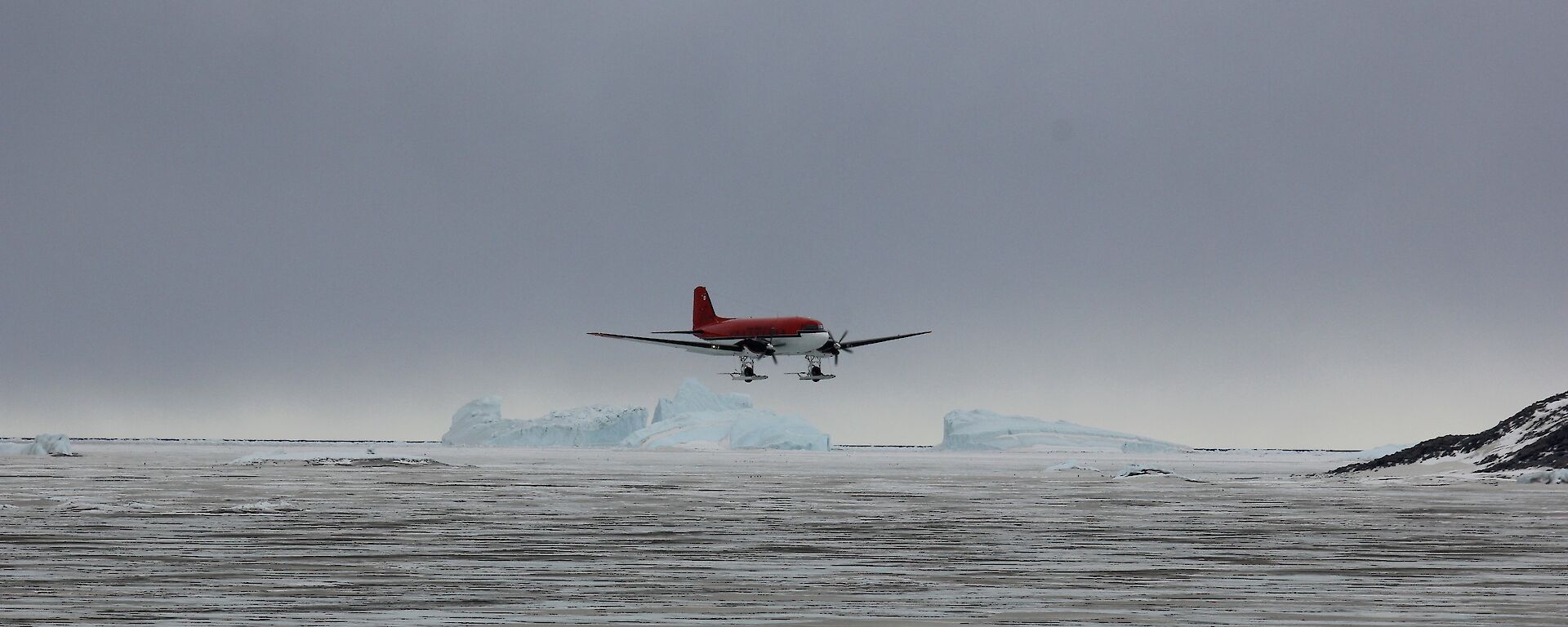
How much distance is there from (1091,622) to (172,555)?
16612 millimetres

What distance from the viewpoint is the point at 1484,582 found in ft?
74.7

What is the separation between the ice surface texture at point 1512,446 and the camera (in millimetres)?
72625

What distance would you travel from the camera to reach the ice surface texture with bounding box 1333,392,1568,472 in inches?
2859

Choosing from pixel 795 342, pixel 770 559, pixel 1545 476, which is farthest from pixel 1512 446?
pixel 770 559

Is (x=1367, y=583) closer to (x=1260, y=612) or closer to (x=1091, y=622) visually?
(x=1260, y=612)

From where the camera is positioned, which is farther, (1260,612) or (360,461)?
(360,461)

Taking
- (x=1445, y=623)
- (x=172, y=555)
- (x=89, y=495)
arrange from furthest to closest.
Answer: (x=89, y=495)
(x=172, y=555)
(x=1445, y=623)

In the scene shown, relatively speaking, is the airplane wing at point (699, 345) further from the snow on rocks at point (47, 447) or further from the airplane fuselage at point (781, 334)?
the snow on rocks at point (47, 447)

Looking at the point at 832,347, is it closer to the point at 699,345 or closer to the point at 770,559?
the point at 699,345

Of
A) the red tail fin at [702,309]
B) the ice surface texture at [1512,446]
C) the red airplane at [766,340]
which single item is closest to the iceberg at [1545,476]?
the ice surface texture at [1512,446]

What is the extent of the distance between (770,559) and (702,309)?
311 feet

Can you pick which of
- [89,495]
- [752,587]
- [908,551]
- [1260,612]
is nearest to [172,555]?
[752,587]

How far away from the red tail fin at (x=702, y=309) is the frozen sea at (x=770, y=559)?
6679 centimetres

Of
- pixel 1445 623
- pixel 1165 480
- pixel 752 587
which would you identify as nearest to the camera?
pixel 1445 623
